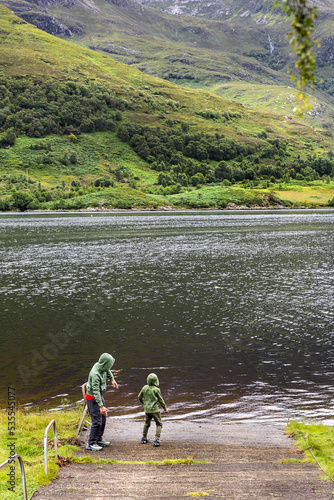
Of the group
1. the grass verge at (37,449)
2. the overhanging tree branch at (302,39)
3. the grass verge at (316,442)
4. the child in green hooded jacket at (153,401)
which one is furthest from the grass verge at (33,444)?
the overhanging tree branch at (302,39)

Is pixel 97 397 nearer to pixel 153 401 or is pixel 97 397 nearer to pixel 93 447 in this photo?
pixel 93 447

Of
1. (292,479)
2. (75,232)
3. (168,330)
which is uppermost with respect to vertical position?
(292,479)

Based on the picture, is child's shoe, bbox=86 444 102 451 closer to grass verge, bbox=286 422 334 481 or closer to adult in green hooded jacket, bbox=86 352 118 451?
adult in green hooded jacket, bbox=86 352 118 451

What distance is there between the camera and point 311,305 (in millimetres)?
37062

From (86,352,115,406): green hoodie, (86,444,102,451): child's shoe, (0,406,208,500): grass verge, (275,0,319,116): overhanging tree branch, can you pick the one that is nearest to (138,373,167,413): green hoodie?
(86,352,115,406): green hoodie

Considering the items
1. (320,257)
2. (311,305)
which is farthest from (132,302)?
(320,257)

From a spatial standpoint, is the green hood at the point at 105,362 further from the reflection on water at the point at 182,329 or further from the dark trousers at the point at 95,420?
the reflection on water at the point at 182,329

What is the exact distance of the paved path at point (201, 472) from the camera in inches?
403

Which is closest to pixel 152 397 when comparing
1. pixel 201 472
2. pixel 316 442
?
pixel 201 472

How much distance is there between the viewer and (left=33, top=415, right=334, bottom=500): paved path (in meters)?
10.2

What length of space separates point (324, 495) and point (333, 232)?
102707 millimetres

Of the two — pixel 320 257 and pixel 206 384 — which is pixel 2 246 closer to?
pixel 320 257

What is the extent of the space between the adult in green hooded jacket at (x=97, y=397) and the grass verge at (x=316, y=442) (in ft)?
20.0

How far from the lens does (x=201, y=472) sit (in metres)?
11.4
